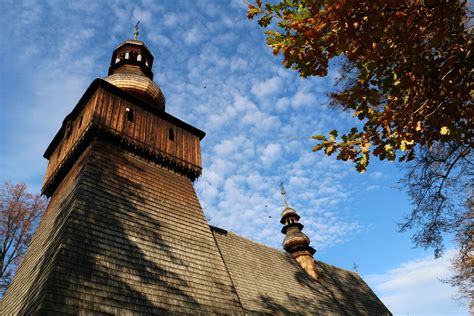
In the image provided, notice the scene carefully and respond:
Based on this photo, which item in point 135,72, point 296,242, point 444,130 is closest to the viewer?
point 444,130

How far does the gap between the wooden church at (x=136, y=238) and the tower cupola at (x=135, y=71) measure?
0.05m

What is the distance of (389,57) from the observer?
430cm

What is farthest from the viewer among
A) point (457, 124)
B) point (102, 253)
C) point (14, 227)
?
point (14, 227)

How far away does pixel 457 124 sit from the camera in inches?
196

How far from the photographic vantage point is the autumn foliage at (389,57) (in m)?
3.92

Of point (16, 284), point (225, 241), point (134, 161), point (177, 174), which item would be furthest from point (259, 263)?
point (16, 284)

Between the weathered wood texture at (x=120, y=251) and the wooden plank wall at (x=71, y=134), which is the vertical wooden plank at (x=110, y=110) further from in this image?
the weathered wood texture at (x=120, y=251)

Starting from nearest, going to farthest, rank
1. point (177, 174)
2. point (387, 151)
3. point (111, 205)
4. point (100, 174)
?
point (387, 151), point (111, 205), point (100, 174), point (177, 174)

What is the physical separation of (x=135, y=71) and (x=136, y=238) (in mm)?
9959

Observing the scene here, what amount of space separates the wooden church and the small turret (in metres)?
0.76

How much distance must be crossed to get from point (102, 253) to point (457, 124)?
8.06 meters

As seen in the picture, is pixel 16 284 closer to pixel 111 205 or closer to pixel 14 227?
pixel 111 205

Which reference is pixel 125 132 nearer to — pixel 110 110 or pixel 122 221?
pixel 110 110

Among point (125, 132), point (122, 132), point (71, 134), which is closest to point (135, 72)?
point (71, 134)
